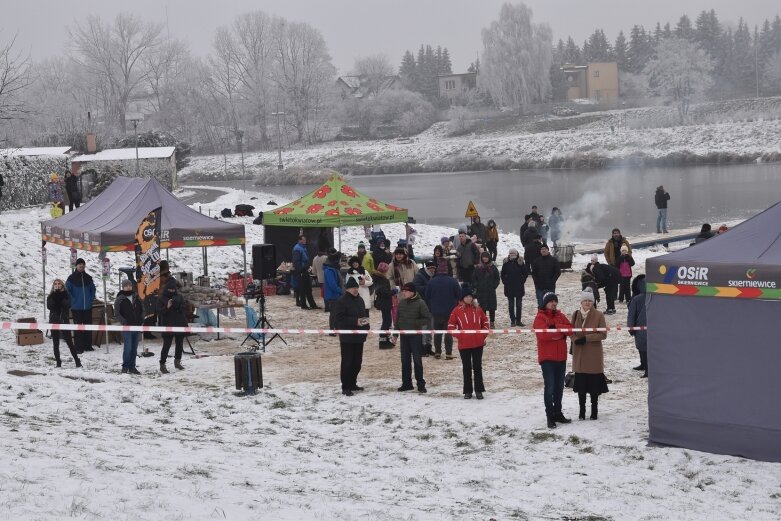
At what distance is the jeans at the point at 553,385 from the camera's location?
10.9 m

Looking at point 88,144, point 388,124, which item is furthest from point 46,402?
point 388,124

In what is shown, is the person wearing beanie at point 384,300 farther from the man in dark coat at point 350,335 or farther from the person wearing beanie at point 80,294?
the person wearing beanie at point 80,294

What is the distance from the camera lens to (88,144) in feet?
173

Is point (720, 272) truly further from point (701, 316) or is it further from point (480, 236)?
point (480, 236)

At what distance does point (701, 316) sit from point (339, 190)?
15207mm

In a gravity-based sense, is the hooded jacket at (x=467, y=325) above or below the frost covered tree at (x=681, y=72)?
below

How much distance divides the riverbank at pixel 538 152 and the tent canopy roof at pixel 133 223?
73.4 meters

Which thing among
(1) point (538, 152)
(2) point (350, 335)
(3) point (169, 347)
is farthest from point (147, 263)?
(1) point (538, 152)

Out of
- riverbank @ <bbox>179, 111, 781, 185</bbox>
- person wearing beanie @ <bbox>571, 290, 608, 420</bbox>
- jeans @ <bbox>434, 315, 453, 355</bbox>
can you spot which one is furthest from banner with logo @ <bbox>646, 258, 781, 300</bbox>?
riverbank @ <bbox>179, 111, 781, 185</bbox>

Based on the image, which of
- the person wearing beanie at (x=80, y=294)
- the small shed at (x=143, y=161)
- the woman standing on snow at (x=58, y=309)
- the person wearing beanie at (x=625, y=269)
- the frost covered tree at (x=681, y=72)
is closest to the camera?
the woman standing on snow at (x=58, y=309)

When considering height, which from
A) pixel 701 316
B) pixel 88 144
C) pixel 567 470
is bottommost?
pixel 567 470

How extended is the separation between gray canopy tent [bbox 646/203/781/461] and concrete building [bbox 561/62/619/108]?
5931 inches

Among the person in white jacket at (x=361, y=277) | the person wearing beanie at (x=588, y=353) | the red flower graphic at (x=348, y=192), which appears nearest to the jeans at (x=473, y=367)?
the person wearing beanie at (x=588, y=353)

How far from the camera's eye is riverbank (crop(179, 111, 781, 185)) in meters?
99.5
